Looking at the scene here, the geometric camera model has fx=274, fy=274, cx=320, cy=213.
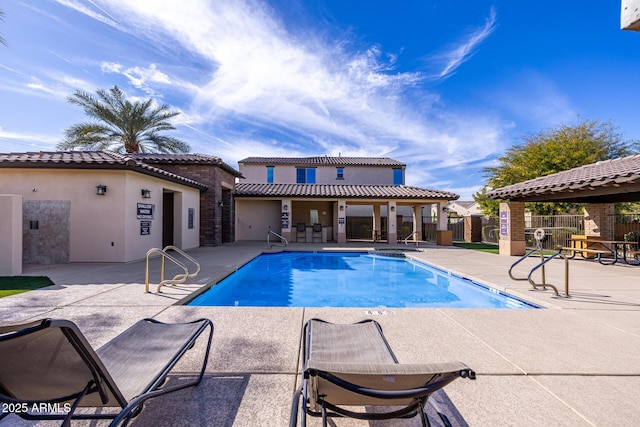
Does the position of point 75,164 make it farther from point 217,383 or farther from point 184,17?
point 217,383

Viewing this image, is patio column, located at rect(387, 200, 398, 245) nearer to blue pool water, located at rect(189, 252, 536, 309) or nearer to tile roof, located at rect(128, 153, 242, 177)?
blue pool water, located at rect(189, 252, 536, 309)

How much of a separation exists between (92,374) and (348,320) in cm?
317

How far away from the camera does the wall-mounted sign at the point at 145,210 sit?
10.1 metres

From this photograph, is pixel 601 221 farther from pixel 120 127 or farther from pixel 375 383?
pixel 120 127

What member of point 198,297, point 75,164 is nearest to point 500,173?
point 198,297

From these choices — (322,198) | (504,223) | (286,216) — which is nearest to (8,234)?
(286,216)

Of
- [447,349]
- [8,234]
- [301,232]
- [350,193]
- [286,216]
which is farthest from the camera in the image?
[301,232]

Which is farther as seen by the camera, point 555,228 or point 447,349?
point 555,228

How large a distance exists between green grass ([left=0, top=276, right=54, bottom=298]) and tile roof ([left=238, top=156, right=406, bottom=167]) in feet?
63.0

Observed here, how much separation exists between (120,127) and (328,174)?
15758 millimetres

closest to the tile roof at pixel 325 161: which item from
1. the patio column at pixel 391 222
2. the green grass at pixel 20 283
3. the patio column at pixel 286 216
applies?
the patio column at pixel 286 216

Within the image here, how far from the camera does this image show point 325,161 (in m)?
26.4

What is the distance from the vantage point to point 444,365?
147 cm

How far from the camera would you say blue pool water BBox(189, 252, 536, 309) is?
21.4 ft
